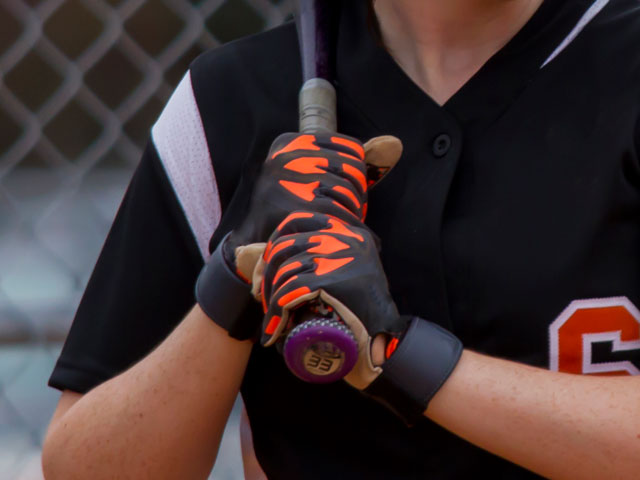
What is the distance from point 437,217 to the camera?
3.06 ft

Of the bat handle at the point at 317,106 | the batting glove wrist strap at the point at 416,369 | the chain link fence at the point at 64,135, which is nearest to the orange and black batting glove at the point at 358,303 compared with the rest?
the batting glove wrist strap at the point at 416,369

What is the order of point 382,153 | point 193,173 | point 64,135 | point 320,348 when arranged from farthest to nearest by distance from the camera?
point 64,135 < point 193,173 < point 382,153 < point 320,348

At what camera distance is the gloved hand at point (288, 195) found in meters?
0.87

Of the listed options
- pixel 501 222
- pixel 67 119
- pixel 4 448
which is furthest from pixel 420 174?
pixel 67 119

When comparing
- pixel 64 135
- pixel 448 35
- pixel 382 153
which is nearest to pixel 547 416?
pixel 382 153

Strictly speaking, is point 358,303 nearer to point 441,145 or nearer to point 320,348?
point 320,348

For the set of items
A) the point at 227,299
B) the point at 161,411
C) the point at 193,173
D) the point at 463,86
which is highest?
the point at 463,86

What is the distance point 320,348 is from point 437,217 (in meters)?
0.20

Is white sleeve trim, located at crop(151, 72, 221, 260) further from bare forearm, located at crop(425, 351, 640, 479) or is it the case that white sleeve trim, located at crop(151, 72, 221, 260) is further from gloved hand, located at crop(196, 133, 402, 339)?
bare forearm, located at crop(425, 351, 640, 479)

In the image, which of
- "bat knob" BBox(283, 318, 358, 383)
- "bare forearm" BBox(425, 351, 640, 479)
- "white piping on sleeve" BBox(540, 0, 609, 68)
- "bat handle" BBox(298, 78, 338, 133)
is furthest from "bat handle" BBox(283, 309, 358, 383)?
"white piping on sleeve" BBox(540, 0, 609, 68)

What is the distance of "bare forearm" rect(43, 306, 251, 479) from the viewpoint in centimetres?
97

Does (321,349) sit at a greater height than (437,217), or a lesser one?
lesser

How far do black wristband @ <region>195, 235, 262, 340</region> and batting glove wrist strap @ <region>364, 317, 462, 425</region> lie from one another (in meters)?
0.13

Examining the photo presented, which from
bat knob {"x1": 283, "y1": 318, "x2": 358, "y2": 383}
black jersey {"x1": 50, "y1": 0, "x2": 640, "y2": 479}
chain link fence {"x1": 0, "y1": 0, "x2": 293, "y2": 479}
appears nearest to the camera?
bat knob {"x1": 283, "y1": 318, "x2": 358, "y2": 383}
